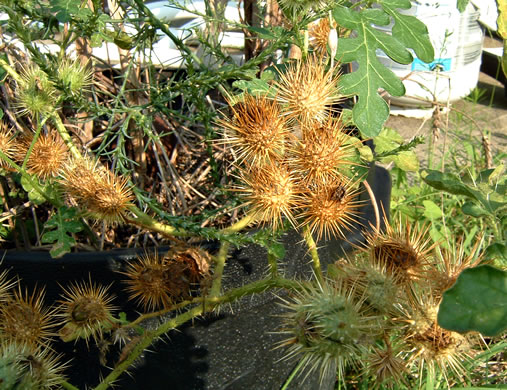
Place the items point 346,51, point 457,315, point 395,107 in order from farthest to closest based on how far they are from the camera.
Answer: point 395,107 < point 346,51 < point 457,315

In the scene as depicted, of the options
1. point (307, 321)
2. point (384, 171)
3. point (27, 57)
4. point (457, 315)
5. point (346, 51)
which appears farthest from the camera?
point (384, 171)

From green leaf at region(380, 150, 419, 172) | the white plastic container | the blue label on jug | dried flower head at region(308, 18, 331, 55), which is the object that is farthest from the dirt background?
dried flower head at region(308, 18, 331, 55)

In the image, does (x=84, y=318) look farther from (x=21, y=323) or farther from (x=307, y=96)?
(x=307, y=96)

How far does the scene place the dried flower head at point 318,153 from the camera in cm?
88

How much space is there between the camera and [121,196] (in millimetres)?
1019

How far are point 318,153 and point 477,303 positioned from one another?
0.32 metres

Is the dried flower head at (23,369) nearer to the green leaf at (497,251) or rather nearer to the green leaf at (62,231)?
the green leaf at (62,231)

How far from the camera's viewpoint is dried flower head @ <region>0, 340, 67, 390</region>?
32.2 inches

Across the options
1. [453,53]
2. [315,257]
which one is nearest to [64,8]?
A: [315,257]

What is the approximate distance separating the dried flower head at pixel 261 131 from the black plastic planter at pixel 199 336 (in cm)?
Result: 33

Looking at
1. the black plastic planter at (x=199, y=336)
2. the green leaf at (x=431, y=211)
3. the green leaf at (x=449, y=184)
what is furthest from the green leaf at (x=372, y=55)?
the green leaf at (x=431, y=211)

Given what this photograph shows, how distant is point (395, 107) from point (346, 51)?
334cm

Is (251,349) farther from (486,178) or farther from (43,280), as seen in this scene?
(486,178)

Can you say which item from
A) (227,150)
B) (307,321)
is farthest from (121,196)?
(227,150)
